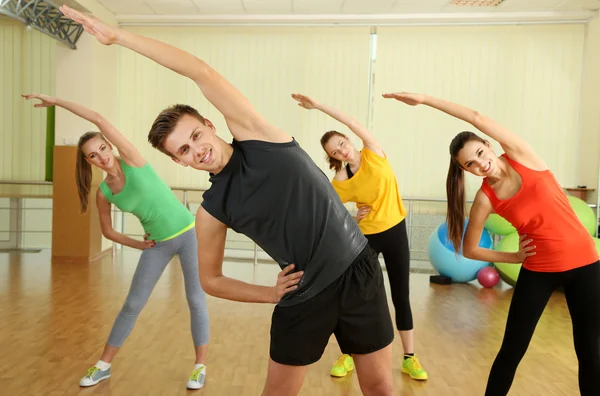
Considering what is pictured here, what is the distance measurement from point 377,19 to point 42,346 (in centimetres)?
525

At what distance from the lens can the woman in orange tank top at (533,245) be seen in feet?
7.41

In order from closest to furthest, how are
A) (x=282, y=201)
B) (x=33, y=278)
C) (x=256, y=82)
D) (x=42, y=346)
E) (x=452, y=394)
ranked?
(x=282, y=201)
(x=452, y=394)
(x=42, y=346)
(x=33, y=278)
(x=256, y=82)

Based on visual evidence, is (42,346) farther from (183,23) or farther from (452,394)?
(183,23)

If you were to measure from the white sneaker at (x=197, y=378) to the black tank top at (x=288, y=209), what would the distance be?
4.95ft

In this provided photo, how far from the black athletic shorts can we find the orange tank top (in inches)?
32.1

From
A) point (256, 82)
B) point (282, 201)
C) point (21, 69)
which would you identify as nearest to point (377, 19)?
point (256, 82)

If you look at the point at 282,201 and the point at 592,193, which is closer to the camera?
the point at 282,201

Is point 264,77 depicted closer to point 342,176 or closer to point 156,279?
point 342,176

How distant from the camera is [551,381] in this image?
10.8 feet

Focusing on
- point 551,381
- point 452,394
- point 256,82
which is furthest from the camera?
point 256,82

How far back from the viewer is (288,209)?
5.52ft

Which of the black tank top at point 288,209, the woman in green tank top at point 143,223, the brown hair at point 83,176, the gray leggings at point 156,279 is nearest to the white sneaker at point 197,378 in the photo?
the woman in green tank top at point 143,223

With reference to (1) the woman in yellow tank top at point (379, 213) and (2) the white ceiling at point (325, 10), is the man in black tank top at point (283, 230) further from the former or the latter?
(2) the white ceiling at point (325, 10)

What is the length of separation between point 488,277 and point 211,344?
322cm
